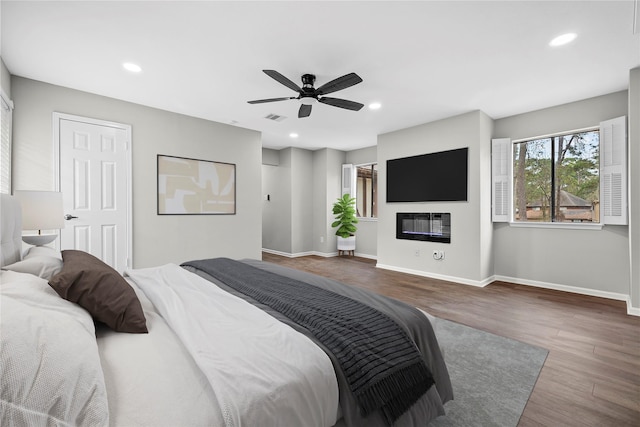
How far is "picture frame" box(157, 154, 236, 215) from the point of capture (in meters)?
4.31

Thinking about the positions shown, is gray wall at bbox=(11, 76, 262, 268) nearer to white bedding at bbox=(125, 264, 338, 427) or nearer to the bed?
the bed

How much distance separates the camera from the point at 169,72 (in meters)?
3.15

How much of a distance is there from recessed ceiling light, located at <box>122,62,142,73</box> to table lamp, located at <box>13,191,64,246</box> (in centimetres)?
145

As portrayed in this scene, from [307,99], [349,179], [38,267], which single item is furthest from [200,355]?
[349,179]

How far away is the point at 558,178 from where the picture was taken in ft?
14.1

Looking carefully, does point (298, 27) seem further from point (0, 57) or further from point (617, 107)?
point (617, 107)

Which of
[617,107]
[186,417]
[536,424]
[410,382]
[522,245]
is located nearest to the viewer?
[186,417]

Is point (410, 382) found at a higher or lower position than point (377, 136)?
lower

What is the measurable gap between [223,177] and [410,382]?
4377mm

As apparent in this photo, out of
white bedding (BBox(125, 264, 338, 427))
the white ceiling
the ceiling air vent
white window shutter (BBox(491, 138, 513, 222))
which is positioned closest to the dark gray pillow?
white bedding (BBox(125, 264, 338, 427))

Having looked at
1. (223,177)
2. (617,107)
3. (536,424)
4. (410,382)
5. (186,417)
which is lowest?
(536,424)

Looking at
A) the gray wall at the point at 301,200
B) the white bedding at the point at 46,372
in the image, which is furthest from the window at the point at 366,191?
the white bedding at the point at 46,372

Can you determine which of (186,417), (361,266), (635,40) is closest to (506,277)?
(361,266)

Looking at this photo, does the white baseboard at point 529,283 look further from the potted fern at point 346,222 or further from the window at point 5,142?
the window at point 5,142
